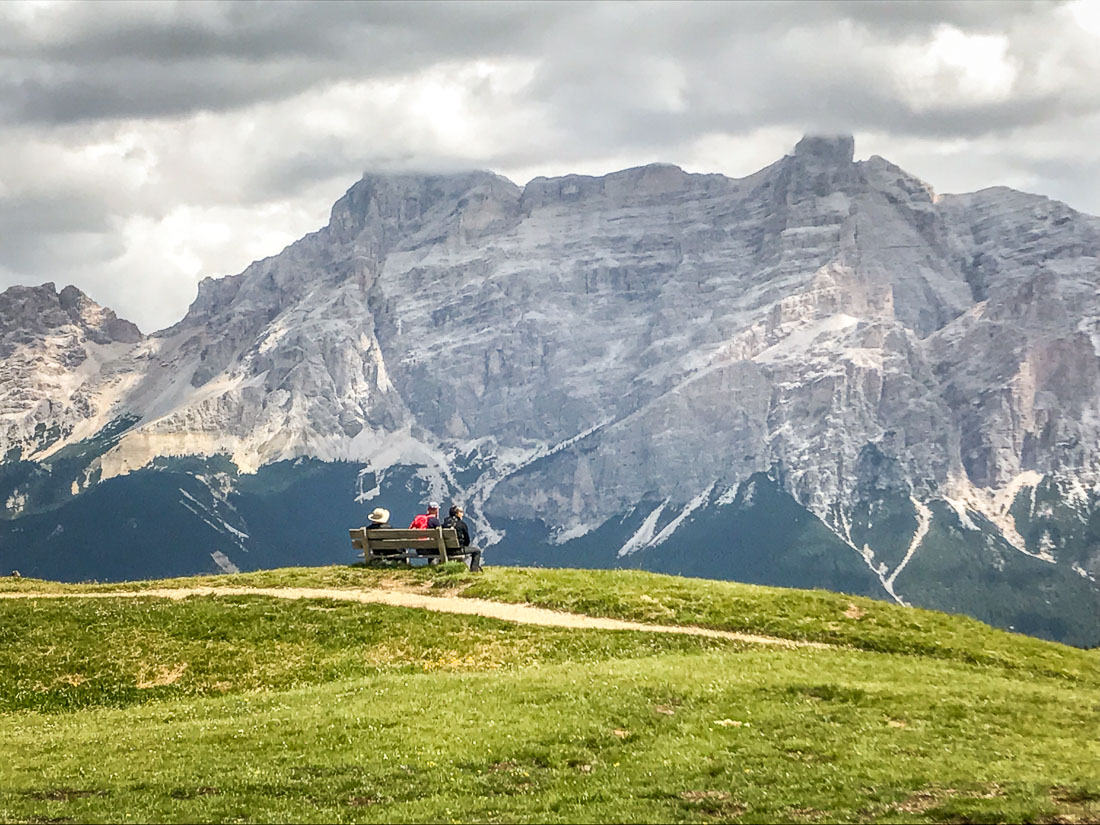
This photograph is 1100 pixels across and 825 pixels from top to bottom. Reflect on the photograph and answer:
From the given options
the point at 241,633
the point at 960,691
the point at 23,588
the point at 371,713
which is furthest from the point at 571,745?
the point at 23,588

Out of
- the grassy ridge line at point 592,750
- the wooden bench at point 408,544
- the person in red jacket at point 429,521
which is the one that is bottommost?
the grassy ridge line at point 592,750

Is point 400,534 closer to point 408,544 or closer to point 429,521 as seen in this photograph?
point 408,544

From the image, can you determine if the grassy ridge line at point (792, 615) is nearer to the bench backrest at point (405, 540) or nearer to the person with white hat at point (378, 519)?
the bench backrest at point (405, 540)

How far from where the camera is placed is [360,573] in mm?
56438

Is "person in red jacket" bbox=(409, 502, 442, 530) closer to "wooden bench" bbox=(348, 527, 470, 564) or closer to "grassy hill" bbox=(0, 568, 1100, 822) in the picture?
"wooden bench" bbox=(348, 527, 470, 564)

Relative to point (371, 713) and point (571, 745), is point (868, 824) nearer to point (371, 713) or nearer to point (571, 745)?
point (571, 745)

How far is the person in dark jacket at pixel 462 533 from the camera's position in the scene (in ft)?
190

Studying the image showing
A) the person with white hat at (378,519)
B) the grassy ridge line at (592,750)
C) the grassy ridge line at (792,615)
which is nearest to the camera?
the grassy ridge line at (592,750)

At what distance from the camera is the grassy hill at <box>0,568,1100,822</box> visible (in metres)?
26.8

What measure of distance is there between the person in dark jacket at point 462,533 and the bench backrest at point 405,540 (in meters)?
0.66

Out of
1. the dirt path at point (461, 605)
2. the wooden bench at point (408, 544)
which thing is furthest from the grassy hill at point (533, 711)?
the wooden bench at point (408, 544)

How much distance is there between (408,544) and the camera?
57.8 meters

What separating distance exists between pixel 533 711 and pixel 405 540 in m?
24.9

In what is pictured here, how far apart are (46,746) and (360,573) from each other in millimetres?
23645
